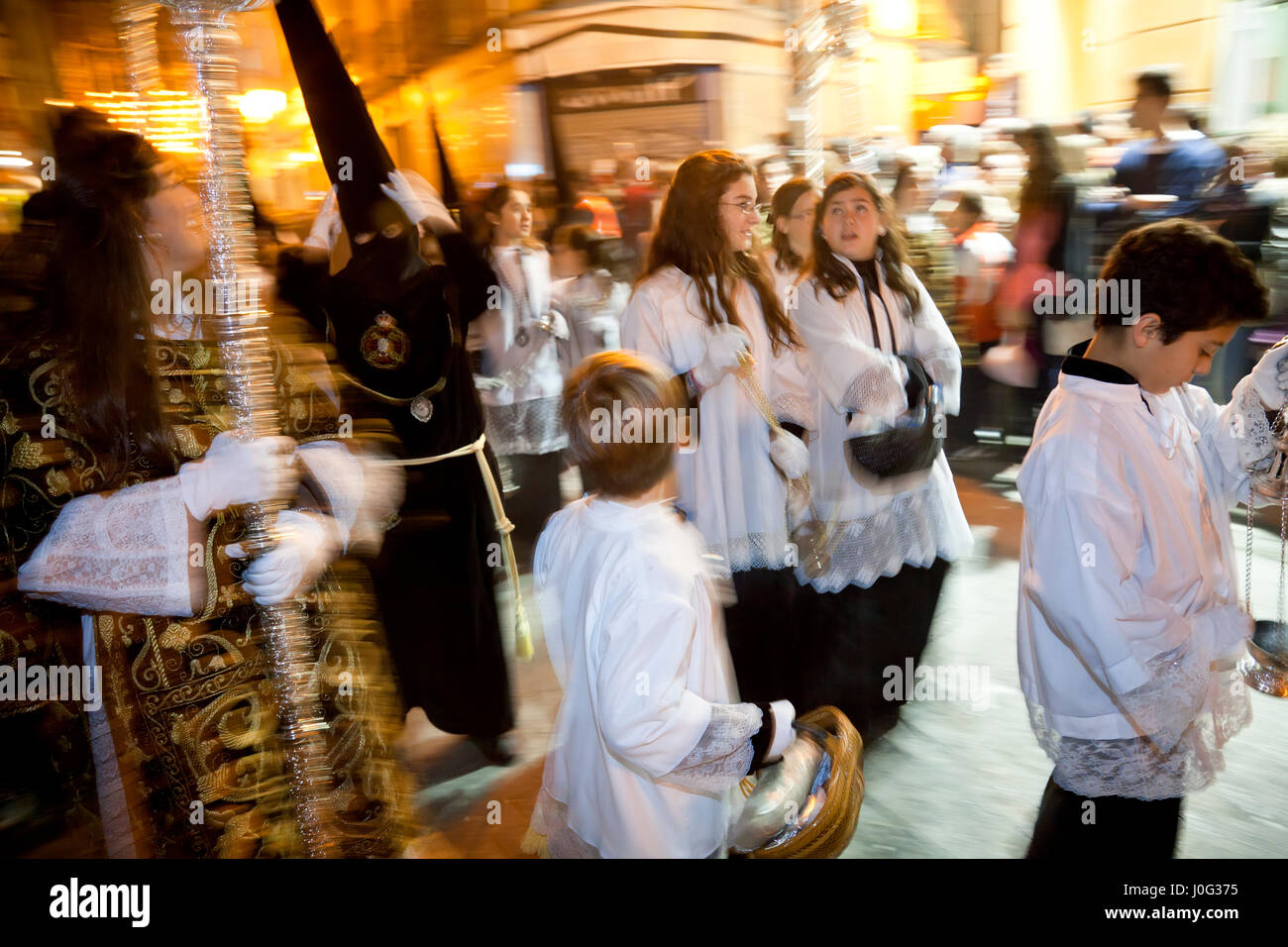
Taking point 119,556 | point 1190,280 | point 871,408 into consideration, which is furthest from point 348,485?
point 871,408

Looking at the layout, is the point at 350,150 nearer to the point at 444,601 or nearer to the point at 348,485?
the point at 348,485

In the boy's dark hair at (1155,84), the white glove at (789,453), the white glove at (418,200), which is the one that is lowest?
the white glove at (789,453)

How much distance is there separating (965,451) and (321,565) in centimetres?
466

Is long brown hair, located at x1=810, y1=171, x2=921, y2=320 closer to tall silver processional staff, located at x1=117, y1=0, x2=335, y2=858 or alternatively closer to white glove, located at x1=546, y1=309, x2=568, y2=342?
white glove, located at x1=546, y1=309, x2=568, y2=342

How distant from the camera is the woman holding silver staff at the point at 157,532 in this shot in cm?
134

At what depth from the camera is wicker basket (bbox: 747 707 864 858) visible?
150 centimetres

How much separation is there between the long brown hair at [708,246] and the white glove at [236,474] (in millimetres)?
1824

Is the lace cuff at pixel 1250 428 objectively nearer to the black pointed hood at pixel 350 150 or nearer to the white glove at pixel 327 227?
the black pointed hood at pixel 350 150

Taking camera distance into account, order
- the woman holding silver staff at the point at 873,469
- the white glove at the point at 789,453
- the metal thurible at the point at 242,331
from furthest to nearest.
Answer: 1. the white glove at the point at 789,453
2. the woman holding silver staff at the point at 873,469
3. the metal thurible at the point at 242,331

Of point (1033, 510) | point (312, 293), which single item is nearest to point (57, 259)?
point (312, 293)

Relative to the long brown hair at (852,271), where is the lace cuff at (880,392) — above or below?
below

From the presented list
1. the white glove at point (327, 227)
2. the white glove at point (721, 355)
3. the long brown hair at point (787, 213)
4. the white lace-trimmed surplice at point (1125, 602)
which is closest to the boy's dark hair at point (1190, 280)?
the white lace-trimmed surplice at point (1125, 602)

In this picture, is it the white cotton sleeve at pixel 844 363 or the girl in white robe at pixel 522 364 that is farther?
the girl in white robe at pixel 522 364
